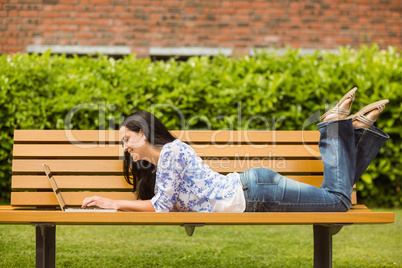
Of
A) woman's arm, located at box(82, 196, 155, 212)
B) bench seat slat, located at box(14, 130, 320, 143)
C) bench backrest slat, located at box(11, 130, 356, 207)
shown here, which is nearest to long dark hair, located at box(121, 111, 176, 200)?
bench backrest slat, located at box(11, 130, 356, 207)

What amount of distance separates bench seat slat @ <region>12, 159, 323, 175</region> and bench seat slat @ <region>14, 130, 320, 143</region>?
0.17 meters

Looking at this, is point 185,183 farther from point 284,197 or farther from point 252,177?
point 284,197

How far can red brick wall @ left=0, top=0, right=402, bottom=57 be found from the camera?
828 centimetres

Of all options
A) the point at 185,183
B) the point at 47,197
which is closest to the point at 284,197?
the point at 185,183

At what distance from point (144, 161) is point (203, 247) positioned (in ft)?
4.97

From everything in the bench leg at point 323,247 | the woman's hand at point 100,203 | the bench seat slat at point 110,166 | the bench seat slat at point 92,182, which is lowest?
the bench leg at point 323,247

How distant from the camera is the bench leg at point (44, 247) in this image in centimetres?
296

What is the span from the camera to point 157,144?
125 inches

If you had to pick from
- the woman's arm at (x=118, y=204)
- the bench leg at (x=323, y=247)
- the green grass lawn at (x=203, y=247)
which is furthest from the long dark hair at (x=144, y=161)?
the bench leg at (x=323, y=247)

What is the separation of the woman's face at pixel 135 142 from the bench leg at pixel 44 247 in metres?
0.70

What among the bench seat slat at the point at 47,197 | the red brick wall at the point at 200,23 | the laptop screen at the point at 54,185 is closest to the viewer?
the laptop screen at the point at 54,185

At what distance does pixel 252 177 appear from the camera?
311 cm

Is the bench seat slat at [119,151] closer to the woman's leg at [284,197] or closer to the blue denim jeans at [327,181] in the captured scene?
the blue denim jeans at [327,181]

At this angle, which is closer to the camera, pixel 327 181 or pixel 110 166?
pixel 327 181
